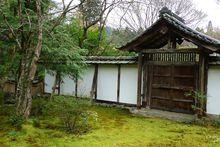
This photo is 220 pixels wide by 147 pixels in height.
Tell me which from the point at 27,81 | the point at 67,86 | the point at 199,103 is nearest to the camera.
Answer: the point at 27,81

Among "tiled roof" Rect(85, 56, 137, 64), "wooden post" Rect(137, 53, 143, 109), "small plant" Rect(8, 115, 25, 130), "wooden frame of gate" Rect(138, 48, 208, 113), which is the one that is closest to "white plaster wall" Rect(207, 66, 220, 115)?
"wooden frame of gate" Rect(138, 48, 208, 113)

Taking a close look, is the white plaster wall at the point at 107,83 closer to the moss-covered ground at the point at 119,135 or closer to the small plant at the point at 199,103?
the moss-covered ground at the point at 119,135

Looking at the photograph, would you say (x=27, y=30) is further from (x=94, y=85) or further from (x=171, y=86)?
(x=171, y=86)

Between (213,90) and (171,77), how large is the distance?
5.83 ft

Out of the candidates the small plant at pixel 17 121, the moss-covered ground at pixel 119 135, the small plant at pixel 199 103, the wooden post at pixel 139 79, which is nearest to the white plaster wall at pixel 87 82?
the wooden post at pixel 139 79

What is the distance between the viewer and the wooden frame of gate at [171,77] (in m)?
11.6

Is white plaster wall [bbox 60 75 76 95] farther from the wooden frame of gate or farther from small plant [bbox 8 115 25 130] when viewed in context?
small plant [bbox 8 115 25 130]

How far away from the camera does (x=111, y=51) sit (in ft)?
80.8

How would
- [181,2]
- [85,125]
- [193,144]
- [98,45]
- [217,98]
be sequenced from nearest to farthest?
1. [193,144]
2. [85,125]
3. [217,98]
4. [98,45]
5. [181,2]

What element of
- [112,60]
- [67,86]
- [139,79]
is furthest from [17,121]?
[67,86]

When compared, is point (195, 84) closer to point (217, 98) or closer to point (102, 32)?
point (217, 98)

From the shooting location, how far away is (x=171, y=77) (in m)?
12.4

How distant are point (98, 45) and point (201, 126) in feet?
46.1

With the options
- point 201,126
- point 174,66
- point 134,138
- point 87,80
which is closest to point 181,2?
point 87,80
